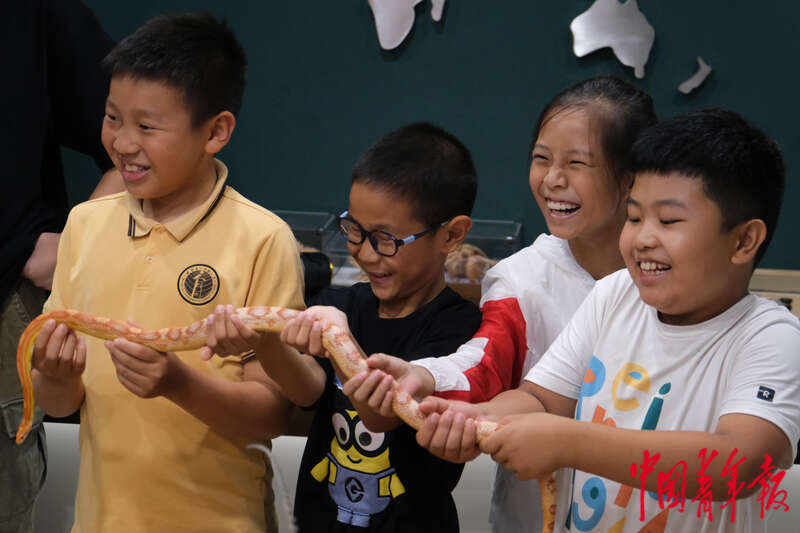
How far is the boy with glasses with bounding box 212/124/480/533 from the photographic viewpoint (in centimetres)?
156

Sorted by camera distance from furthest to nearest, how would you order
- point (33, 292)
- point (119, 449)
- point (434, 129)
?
point (33, 292) → point (434, 129) → point (119, 449)

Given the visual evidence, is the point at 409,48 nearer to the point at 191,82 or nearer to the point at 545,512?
the point at 191,82

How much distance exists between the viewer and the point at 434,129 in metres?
1.79

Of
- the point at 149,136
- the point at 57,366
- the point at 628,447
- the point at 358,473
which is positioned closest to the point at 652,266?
the point at 628,447

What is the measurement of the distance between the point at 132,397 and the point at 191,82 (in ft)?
1.97

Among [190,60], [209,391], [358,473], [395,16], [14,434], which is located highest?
[395,16]

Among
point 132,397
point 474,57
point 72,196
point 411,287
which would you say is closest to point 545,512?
point 411,287

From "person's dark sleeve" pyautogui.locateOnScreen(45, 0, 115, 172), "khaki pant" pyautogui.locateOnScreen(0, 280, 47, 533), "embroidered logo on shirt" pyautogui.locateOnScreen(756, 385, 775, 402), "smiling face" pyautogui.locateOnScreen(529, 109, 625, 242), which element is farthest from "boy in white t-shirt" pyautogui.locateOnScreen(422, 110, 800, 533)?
"person's dark sleeve" pyautogui.locateOnScreen(45, 0, 115, 172)

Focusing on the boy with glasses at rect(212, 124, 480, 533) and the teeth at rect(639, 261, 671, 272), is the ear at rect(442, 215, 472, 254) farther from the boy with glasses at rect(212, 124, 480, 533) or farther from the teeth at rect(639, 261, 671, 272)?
the teeth at rect(639, 261, 671, 272)

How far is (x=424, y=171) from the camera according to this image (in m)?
1.68

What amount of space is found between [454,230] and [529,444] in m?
0.54

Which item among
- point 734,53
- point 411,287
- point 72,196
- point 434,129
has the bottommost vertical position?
point 72,196

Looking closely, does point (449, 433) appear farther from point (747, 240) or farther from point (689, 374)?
point (747, 240)

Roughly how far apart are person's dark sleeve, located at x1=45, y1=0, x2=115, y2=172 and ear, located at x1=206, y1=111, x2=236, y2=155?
62 cm
